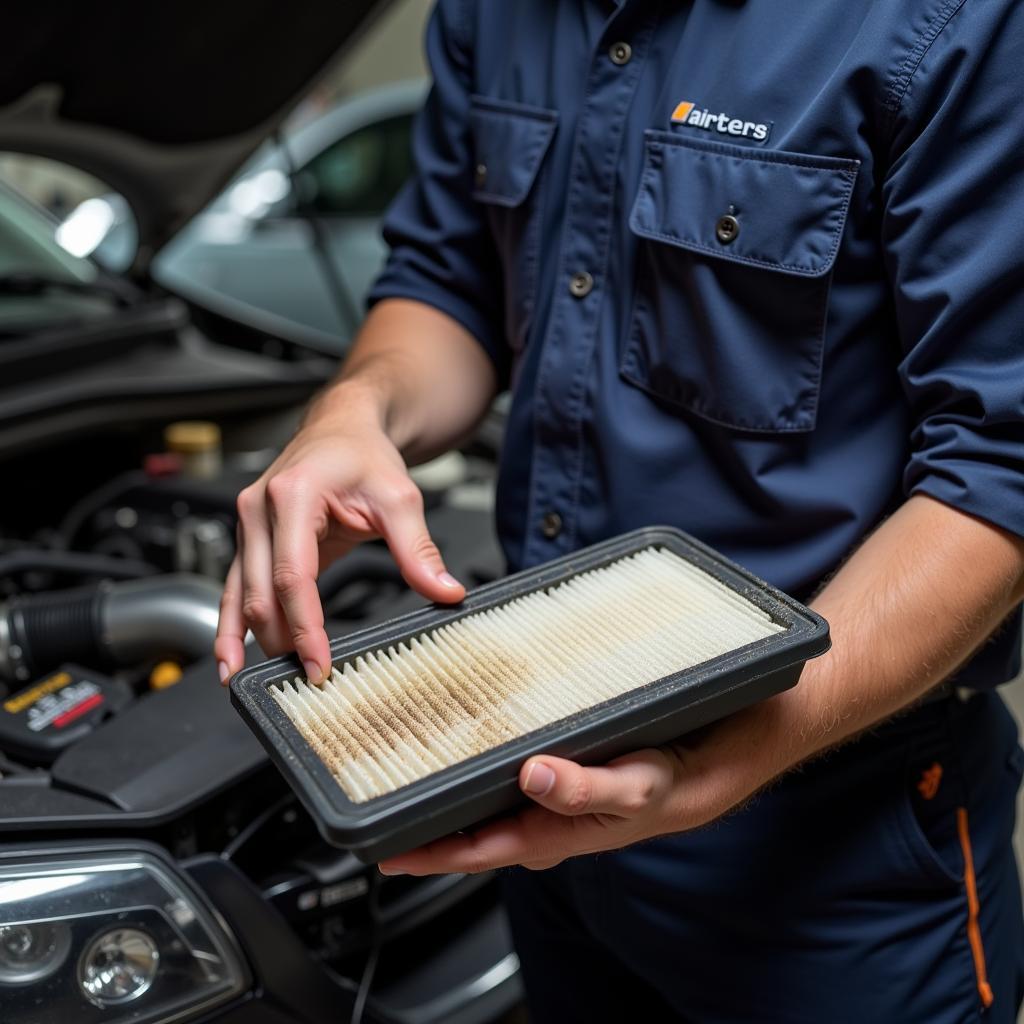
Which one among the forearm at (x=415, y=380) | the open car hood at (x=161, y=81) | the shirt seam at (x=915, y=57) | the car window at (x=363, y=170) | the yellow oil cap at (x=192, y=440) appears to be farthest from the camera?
the car window at (x=363, y=170)

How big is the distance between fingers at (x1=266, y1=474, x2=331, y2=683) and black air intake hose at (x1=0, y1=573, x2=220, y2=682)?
0.38 meters

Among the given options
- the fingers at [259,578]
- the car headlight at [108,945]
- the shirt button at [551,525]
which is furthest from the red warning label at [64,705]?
the shirt button at [551,525]

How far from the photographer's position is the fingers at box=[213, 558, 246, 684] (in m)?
0.69

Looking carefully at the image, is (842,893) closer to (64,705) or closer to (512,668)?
(512,668)

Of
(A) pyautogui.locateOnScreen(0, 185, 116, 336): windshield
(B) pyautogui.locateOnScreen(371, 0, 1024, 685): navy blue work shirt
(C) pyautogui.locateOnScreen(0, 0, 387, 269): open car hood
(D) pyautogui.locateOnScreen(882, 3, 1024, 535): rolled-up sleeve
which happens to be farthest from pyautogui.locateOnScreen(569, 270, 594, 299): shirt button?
(A) pyautogui.locateOnScreen(0, 185, 116, 336): windshield

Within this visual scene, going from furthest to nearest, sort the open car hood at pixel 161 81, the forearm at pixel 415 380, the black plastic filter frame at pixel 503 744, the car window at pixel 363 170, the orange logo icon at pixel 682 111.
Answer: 1. the car window at pixel 363 170
2. the open car hood at pixel 161 81
3. the forearm at pixel 415 380
4. the orange logo icon at pixel 682 111
5. the black plastic filter frame at pixel 503 744

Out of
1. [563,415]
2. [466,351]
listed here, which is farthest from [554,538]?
[466,351]

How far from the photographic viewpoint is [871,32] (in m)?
0.64

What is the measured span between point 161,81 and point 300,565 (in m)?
0.93

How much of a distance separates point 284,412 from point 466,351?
76cm

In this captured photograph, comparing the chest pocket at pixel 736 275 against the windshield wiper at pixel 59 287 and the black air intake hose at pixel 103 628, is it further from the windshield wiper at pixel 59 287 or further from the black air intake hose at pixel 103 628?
the windshield wiper at pixel 59 287

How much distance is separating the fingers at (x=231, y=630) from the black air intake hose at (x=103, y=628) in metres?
0.32

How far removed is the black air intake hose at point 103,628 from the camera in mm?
1024

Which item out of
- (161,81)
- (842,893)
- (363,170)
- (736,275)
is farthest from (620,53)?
(363,170)
